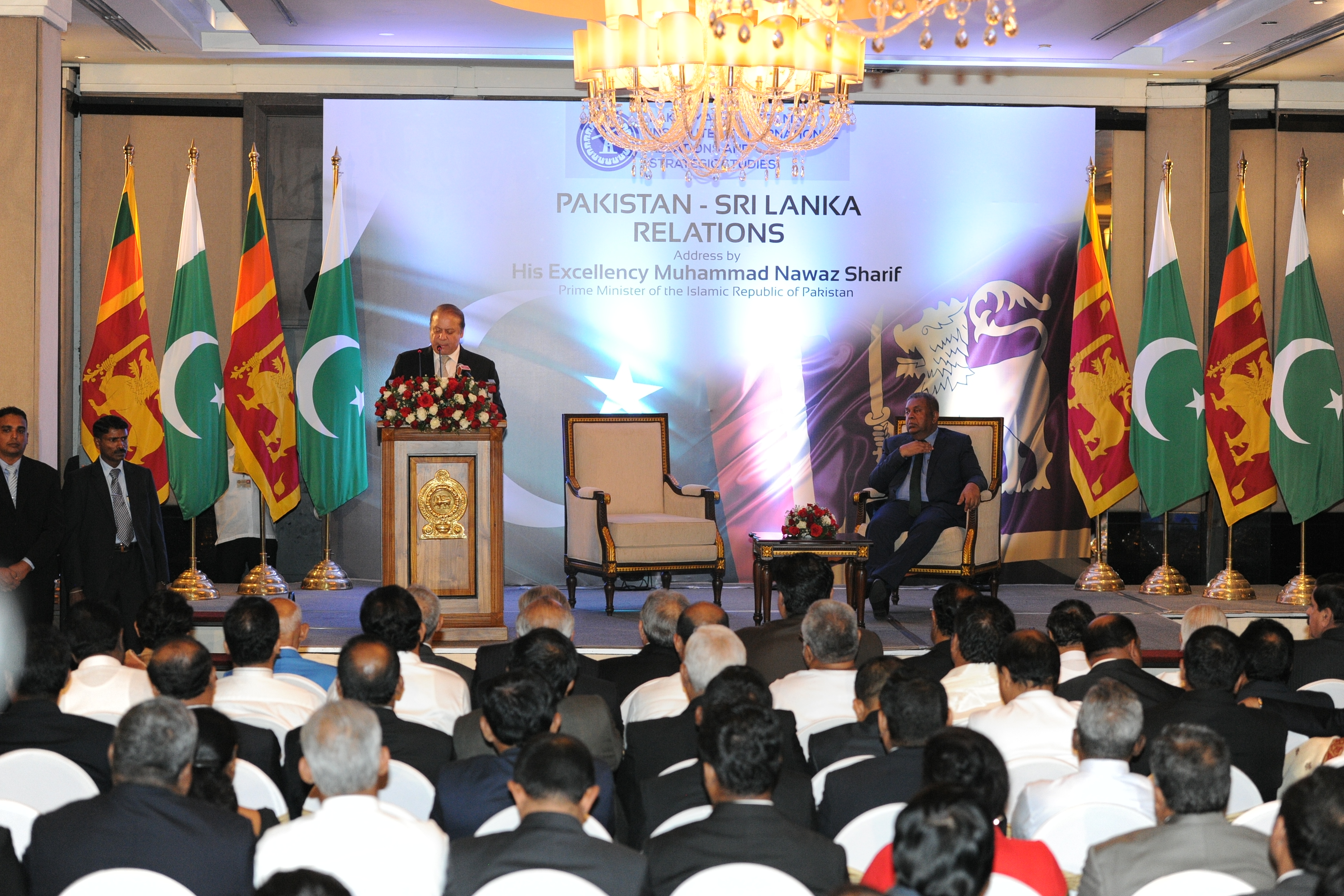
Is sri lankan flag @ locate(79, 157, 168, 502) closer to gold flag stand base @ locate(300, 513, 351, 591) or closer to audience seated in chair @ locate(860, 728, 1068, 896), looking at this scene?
gold flag stand base @ locate(300, 513, 351, 591)

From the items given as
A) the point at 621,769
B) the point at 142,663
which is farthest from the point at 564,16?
the point at 621,769

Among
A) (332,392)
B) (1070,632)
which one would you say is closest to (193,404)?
(332,392)

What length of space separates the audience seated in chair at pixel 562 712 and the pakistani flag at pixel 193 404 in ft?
16.4

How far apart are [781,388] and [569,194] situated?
1972mm

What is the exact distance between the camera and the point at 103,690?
3.70 metres

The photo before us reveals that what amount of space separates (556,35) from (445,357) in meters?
2.43

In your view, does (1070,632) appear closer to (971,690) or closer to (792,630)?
(971,690)

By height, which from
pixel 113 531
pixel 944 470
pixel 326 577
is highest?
pixel 944 470

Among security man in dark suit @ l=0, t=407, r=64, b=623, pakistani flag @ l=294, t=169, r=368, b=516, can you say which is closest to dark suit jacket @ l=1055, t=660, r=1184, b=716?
security man in dark suit @ l=0, t=407, r=64, b=623

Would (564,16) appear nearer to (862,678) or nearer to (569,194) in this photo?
(569,194)

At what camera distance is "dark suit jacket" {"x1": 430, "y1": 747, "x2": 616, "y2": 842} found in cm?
289

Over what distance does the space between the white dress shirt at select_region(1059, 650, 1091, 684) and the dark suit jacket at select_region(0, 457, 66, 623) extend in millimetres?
4573

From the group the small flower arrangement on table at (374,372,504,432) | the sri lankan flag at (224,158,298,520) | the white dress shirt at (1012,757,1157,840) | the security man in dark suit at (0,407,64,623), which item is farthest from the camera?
the sri lankan flag at (224,158,298,520)

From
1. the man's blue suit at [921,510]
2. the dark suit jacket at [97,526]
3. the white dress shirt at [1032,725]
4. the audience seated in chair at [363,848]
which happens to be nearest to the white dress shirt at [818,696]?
the white dress shirt at [1032,725]
